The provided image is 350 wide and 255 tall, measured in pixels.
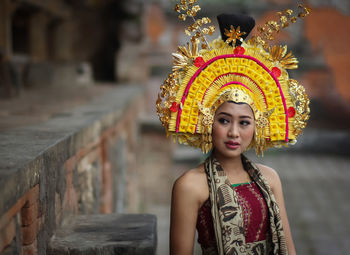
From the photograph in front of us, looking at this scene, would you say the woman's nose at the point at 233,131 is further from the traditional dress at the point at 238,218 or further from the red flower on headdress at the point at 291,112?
the red flower on headdress at the point at 291,112

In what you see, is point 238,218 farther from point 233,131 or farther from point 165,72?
point 165,72

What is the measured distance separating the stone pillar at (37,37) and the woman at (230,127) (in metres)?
4.72

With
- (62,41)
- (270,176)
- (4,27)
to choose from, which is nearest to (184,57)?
(270,176)

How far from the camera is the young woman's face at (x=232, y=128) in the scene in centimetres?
205

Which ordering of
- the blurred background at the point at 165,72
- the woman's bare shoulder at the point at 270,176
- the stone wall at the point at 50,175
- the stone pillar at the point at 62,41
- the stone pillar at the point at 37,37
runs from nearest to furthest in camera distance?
the stone wall at the point at 50,175
the woman's bare shoulder at the point at 270,176
the blurred background at the point at 165,72
the stone pillar at the point at 37,37
the stone pillar at the point at 62,41

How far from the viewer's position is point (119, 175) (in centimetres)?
521

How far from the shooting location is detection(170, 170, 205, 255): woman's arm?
6.56 feet

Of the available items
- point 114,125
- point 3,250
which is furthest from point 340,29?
point 3,250

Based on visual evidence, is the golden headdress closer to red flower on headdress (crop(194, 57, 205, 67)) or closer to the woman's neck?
red flower on headdress (crop(194, 57, 205, 67))

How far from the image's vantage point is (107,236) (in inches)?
86.4

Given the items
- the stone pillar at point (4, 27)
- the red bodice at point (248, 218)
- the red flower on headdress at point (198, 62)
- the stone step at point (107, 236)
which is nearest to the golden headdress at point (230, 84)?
the red flower on headdress at point (198, 62)

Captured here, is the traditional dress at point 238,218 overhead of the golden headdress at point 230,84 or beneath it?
beneath

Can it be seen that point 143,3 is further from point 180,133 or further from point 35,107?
point 180,133

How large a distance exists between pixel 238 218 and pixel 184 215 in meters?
0.23
